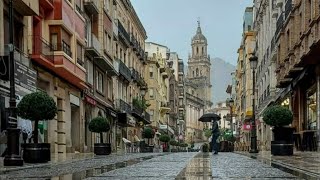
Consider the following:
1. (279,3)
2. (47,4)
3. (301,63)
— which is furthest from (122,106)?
(301,63)

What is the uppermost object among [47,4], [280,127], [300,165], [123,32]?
[123,32]

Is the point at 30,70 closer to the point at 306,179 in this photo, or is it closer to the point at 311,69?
the point at 311,69

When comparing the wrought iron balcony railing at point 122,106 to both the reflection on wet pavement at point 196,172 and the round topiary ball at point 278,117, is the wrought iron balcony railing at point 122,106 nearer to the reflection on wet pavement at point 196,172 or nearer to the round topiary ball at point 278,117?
the round topiary ball at point 278,117

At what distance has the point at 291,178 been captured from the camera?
941 cm

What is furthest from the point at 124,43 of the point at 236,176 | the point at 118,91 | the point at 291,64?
the point at 236,176

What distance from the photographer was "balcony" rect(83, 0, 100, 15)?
36881 millimetres

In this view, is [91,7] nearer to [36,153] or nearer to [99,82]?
[99,82]

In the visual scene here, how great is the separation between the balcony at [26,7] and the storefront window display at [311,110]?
13473 mm

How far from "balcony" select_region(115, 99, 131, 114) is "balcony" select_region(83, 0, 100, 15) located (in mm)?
12270

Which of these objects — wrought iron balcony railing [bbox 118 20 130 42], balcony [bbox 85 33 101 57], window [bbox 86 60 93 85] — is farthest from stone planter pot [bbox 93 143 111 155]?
wrought iron balcony railing [bbox 118 20 130 42]

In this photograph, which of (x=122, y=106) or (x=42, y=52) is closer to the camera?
(x=42, y=52)

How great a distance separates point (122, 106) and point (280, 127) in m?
32.3

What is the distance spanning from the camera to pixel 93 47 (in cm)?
3734

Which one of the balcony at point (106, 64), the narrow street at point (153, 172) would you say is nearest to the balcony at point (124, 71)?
the balcony at point (106, 64)
